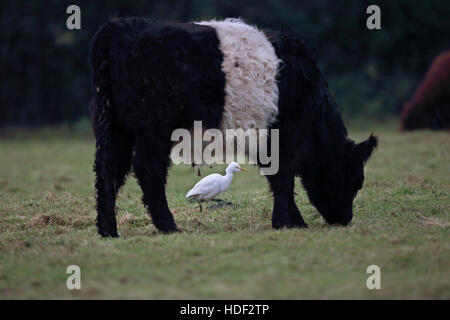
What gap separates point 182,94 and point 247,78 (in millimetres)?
705

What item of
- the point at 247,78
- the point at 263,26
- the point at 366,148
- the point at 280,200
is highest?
the point at 263,26

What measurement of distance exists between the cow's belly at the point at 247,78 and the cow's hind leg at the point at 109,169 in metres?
1.07

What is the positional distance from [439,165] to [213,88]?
6.74 metres

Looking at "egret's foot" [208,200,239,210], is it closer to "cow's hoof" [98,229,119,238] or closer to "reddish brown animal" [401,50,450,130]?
"cow's hoof" [98,229,119,238]

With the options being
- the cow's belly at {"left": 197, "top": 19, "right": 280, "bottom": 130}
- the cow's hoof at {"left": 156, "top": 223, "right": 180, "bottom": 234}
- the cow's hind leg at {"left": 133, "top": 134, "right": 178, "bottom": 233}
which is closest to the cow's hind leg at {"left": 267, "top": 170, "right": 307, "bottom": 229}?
the cow's belly at {"left": 197, "top": 19, "right": 280, "bottom": 130}

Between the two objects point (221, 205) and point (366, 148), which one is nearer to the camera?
point (366, 148)

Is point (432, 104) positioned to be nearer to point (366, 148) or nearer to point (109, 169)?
point (366, 148)

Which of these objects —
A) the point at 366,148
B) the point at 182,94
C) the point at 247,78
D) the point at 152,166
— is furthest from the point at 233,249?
the point at 366,148

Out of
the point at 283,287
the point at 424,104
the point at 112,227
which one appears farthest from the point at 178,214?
the point at 424,104

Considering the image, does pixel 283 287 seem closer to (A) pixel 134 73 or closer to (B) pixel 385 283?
(B) pixel 385 283

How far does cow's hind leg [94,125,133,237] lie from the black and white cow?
0.01 metres

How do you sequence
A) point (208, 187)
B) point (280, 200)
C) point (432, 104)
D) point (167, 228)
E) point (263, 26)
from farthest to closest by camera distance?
point (263, 26), point (432, 104), point (208, 187), point (280, 200), point (167, 228)

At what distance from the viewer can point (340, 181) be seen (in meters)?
7.25

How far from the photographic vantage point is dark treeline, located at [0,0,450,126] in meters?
22.5
